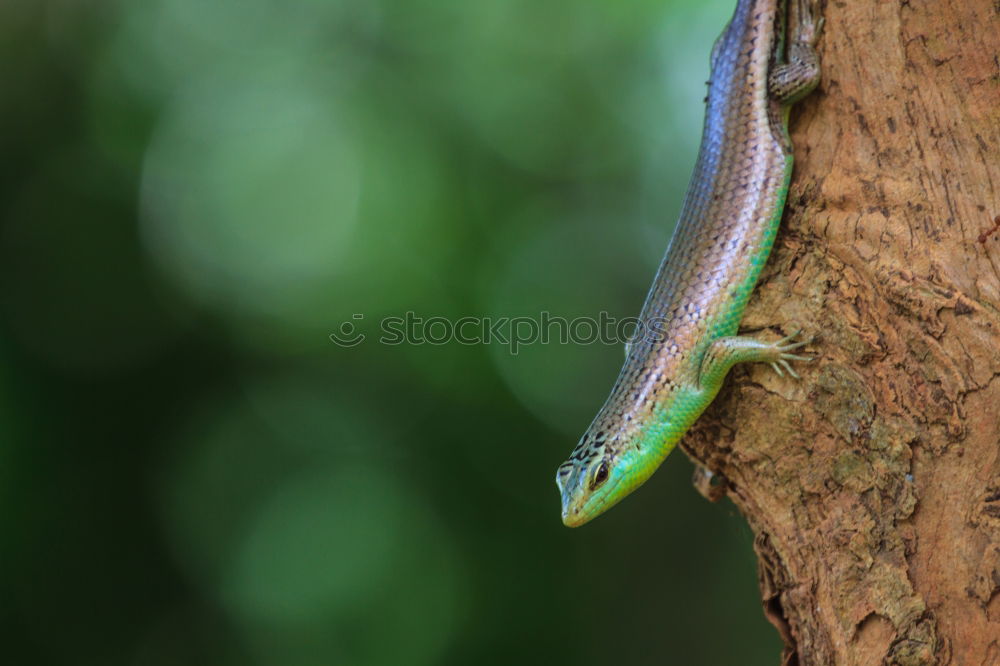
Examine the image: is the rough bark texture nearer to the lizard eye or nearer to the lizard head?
the lizard head

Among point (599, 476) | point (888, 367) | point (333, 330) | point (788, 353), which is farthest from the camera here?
point (333, 330)

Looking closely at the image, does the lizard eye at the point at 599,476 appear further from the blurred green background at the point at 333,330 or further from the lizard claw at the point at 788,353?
the blurred green background at the point at 333,330

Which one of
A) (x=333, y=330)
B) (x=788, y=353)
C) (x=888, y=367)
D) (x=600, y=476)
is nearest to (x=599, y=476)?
(x=600, y=476)

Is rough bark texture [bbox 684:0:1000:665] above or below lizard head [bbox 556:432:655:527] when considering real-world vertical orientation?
above

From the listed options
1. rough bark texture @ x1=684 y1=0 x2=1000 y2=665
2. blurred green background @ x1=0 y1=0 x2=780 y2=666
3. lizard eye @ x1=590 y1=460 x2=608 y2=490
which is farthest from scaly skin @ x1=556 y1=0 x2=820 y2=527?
blurred green background @ x1=0 y1=0 x2=780 y2=666

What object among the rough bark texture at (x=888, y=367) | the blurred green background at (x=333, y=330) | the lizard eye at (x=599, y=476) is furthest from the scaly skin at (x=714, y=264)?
the blurred green background at (x=333, y=330)

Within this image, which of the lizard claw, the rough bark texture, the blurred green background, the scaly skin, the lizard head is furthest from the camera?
the blurred green background

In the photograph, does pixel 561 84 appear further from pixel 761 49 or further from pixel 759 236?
pixel 759 236

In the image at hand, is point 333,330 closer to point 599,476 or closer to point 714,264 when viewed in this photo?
point 599,476
